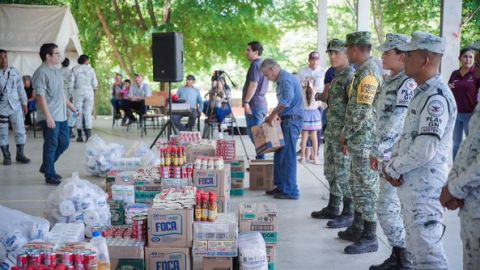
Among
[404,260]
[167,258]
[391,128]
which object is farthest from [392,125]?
[167,258]

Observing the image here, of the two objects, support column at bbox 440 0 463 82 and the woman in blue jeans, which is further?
the woman in blue jeans

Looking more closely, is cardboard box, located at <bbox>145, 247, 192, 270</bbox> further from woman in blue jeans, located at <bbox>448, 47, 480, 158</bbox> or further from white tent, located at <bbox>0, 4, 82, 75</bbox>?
white tent, located at <bbox>0, 4, 82, 75</bbox>

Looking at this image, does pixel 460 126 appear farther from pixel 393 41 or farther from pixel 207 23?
pixel 207 23

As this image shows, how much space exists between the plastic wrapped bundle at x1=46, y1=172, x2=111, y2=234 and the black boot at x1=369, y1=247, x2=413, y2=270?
2.10 m

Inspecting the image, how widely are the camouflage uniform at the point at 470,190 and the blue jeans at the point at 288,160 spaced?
3.68 m

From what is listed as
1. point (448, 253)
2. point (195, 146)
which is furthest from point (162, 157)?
point (448, 253)

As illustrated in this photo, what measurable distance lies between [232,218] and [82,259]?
1.43 m

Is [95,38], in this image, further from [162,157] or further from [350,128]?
[350,128]

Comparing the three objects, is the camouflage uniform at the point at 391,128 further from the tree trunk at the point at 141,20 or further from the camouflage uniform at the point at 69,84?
the tree trunk at the point at 141,20

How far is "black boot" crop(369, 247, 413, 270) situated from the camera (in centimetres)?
387

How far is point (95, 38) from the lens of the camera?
16.9 m

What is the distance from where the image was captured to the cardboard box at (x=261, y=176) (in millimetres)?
6797

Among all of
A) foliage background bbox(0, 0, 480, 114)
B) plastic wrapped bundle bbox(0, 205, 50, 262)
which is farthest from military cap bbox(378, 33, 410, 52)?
foliage background bbox(0, 0, 480, 114)

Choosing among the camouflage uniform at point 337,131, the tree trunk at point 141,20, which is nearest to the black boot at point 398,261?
the camouflage uniform at point 337,131
